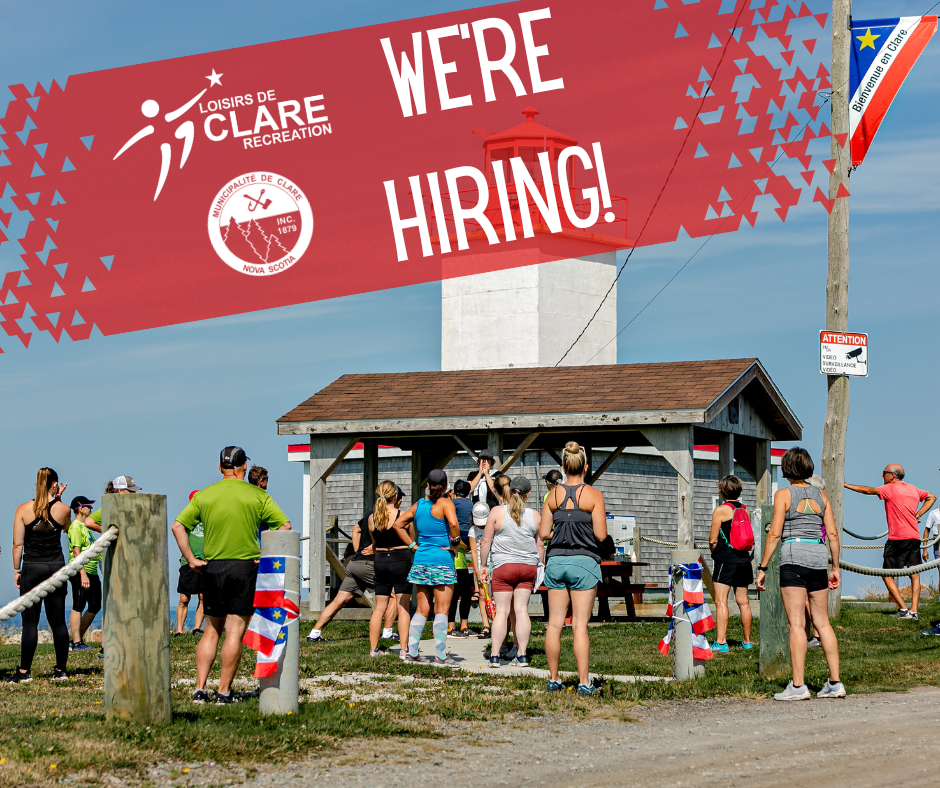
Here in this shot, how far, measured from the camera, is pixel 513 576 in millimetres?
11406

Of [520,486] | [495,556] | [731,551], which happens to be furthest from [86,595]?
[731,551]

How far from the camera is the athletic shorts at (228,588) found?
28.7 feet

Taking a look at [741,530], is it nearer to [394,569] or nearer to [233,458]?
[394,569]

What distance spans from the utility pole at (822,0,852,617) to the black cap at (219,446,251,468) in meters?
8.58

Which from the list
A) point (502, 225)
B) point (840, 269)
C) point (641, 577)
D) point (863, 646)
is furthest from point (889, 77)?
point (502, 225)

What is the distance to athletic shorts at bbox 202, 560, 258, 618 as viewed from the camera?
8.74 meters

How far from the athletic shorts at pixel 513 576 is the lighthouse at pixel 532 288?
803 inches

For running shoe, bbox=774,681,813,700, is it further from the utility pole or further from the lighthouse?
the lighthouse

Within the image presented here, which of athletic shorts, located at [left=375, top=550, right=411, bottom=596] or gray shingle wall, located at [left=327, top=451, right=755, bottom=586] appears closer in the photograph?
athletic shorts, located at [left=375, top=550, right=411, bottom=596]

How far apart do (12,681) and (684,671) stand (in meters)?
5.62

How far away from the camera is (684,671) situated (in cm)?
1042

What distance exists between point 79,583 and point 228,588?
6616mm

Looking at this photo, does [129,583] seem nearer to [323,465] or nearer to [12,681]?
[12,681]

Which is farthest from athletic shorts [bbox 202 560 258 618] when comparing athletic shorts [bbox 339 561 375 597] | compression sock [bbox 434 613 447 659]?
athletic shorts [bbox 339 561 375 597]
